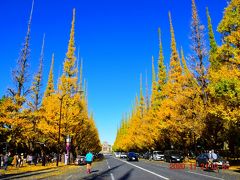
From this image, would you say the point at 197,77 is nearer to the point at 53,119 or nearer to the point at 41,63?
the point at 53,119

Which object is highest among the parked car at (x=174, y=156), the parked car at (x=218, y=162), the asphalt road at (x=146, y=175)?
the parked car at (x=174, y=156)

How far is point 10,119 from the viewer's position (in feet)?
99.6

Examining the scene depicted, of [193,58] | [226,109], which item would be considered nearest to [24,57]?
[193,58]

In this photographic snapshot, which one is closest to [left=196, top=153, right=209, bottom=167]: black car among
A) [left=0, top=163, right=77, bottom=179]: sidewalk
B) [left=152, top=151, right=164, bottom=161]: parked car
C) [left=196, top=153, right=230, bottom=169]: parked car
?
[left=196, top=153, right=230, bottom=169]: parked car

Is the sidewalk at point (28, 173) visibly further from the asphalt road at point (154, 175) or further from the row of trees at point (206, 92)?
the row of trees at point (206, 92)

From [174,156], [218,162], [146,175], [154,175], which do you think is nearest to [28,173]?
[146,175]

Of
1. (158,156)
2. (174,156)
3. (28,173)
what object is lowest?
(28,173)

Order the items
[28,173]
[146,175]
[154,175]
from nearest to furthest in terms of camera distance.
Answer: [154,175] < [146,175] < [28,173]

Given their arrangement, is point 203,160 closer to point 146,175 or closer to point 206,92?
point 206,92

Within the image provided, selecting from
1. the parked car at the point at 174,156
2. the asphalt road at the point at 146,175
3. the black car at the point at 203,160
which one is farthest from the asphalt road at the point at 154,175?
the parked car at the point at 174,156

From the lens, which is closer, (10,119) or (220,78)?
(220,78)

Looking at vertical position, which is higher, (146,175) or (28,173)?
(28,173)

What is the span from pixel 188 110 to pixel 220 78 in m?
13.3

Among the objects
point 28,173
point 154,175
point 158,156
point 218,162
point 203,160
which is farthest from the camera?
point 158,156
